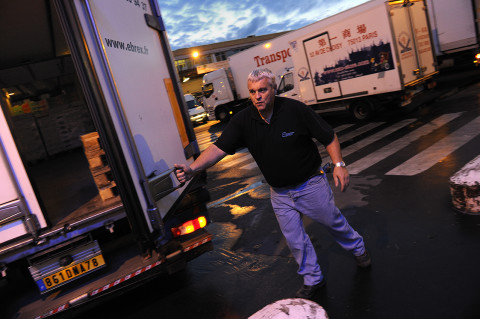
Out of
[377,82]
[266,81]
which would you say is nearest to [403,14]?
[377,82]

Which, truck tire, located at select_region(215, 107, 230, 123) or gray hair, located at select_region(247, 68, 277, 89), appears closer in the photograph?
gray hair, located at select_region(247, 68, 277, 89)

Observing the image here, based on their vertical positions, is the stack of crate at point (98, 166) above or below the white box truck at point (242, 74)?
below

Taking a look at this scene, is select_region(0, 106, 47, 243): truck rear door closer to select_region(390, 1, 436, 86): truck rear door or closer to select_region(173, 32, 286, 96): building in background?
select_region(390, 1, 436, 86): truck rear door

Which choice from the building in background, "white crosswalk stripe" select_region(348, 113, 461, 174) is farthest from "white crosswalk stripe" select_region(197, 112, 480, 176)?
the building in background

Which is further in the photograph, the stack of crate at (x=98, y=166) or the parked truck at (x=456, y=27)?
the parked truck at (x=456, y=27)

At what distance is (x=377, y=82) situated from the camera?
10.0 m

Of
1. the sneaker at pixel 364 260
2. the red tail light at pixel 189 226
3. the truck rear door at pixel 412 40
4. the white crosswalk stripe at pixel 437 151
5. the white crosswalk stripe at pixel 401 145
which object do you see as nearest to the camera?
the sneaker at pixel 364 260

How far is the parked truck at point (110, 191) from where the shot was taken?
2719 mm

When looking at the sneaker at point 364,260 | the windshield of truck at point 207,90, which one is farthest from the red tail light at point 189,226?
the windshield of truck at point 207,90

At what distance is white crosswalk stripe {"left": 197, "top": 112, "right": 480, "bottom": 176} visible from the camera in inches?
243

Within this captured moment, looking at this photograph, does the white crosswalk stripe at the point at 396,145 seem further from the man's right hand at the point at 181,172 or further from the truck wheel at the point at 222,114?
the truck wheel at the point at 222,114

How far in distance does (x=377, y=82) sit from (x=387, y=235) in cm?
728

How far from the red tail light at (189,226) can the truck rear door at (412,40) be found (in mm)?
8317

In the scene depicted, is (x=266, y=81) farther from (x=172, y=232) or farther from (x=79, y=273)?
(x=79, y=273)
